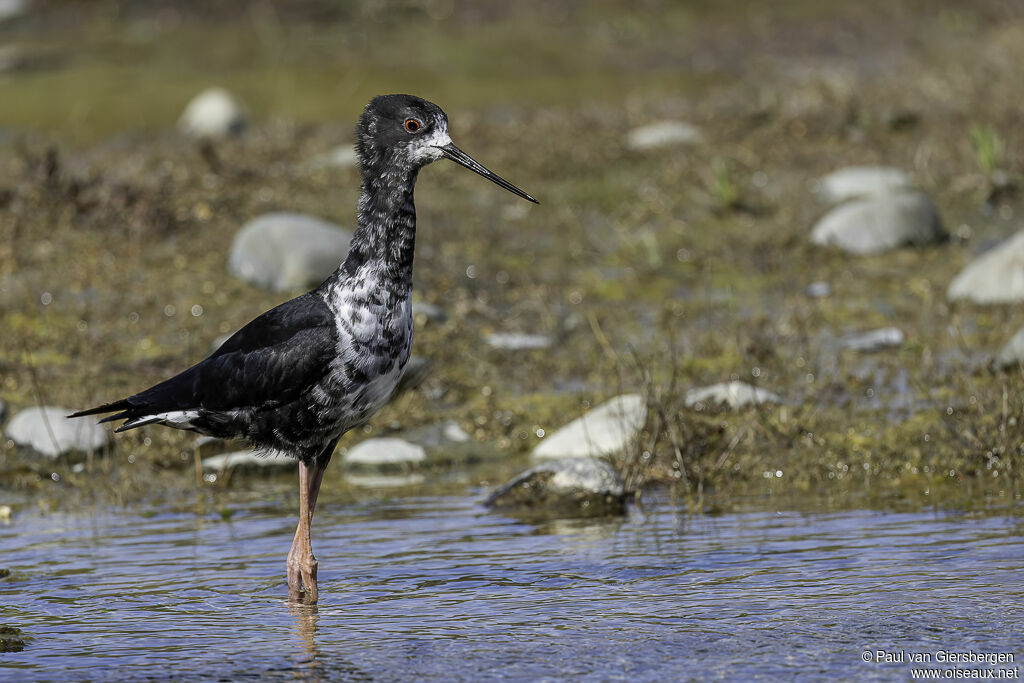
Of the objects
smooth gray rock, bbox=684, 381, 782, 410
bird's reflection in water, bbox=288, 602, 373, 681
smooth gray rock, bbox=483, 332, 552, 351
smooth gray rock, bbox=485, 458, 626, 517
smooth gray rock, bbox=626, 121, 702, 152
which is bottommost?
bird's reflection in water, bbox=288, 602, 373, 681

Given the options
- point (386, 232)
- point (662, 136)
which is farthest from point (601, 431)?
point (662, 136)

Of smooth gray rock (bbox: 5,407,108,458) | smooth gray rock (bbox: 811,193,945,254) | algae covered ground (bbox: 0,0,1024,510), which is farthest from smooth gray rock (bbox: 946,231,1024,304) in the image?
smooth gray rock (bbox: 5,407,108,458)

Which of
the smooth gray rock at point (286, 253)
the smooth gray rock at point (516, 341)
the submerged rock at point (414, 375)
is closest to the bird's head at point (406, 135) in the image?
the submerged rock at point (414, 375)

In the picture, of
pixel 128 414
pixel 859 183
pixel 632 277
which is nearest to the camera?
pixel 128 414

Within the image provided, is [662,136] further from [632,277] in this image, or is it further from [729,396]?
[729,396]

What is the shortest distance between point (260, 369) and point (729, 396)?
3.54 metres

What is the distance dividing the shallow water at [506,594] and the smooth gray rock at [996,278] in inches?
165

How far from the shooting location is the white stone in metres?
9.46

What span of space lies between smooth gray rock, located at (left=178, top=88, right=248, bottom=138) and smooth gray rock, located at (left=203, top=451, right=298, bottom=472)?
435 inches

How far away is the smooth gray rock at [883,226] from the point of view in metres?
13.0

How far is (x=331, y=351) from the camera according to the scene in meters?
6.76

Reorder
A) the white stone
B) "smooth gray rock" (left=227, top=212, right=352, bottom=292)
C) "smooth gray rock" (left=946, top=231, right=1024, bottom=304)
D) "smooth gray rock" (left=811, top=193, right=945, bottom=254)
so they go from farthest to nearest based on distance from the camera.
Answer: "smooth gray rock" (left=811, top=193, right=945, bottom=254) → "smooth gray rock" (left=227, top=212, right=352, bottom=292) → "smooth gray rock" (left=946, top=231, right=1024, bottom=304) → the white stone

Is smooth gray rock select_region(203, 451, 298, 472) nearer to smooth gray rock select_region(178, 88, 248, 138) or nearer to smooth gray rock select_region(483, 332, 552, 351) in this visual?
smooth gray rock select_region(483, 332, 552, 351)

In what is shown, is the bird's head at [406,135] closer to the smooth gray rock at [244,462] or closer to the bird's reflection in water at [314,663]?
the bird's reflection in water at [314,663]
